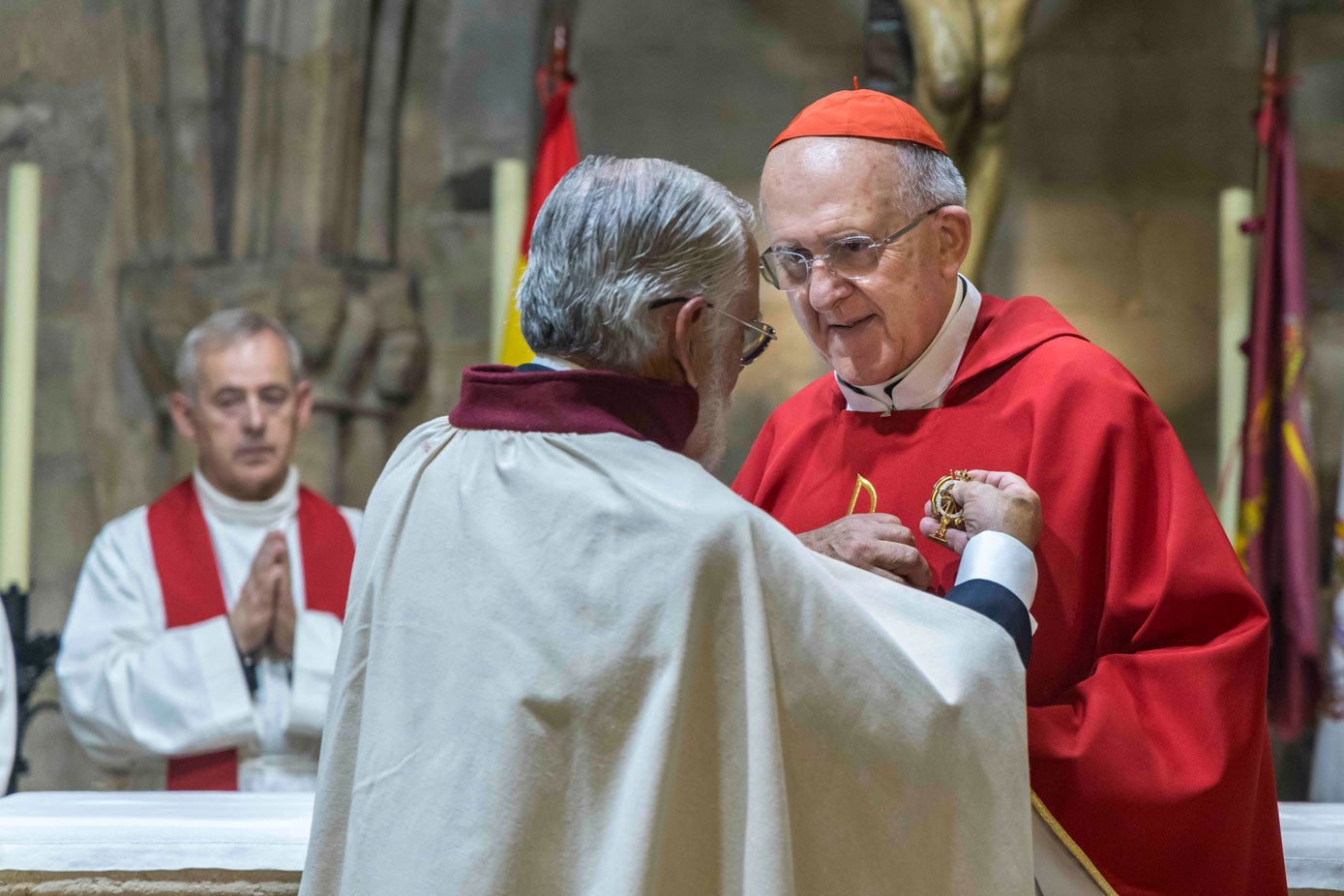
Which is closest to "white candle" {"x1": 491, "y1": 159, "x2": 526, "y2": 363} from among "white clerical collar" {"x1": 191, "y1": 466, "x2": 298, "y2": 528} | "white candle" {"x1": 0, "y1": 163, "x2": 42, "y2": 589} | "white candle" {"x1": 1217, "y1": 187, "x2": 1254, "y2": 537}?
"white clerical collar" {"x1": 191, "y1": 466, "x2": 298, "y2": 528}

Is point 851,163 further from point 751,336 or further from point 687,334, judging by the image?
point 687,334

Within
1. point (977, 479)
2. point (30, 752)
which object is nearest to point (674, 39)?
point (30, 752)

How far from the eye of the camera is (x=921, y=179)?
233 centimetres

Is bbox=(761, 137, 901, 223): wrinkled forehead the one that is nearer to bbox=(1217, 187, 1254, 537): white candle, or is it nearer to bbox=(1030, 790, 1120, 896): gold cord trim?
bbox=(1030, 790, 1120, 896): gold cord trim

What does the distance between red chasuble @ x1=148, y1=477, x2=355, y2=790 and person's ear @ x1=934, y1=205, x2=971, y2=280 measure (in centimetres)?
295

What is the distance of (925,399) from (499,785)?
1.14 m

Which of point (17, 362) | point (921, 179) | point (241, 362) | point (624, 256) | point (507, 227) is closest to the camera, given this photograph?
point (624, 256)

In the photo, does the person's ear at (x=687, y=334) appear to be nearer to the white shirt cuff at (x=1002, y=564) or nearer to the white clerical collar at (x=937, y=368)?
the white shirt cuff at (x=1002, y=564)

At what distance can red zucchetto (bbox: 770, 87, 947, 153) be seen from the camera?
2311 mm

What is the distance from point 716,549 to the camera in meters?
1.61

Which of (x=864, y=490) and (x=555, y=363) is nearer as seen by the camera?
(x=555, y=363)

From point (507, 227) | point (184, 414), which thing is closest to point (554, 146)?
point (507, 227)

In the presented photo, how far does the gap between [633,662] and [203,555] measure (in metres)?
3.78

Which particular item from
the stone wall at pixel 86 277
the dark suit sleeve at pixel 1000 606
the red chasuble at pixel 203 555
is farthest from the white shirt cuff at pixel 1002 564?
the stone wall at pixel 86 277
